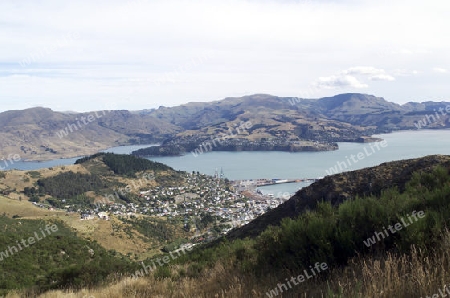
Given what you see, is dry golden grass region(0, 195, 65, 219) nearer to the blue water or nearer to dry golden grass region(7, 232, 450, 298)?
dry golden grass region(7, 232, 450, 298)

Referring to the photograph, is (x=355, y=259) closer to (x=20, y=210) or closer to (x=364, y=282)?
(x=364, y=282)

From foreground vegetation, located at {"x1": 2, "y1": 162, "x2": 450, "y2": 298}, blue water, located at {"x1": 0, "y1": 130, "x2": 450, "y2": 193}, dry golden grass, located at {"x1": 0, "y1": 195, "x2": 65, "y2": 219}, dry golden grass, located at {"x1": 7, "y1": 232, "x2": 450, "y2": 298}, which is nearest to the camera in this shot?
dry golden grass, located at {"x1": 7, "y1": 232, "x2": 450, "y2": 298}

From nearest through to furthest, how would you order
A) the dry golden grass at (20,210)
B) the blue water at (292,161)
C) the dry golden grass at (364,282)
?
the dry golden grass at (364,282) < the dry golden grass at (20,210) < the blue water at (292,161)

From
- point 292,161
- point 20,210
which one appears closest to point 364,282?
point 20,210

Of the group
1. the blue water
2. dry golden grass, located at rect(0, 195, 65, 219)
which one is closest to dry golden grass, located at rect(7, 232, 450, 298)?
dry golden grass, located at rect(0, 195, 65, 219)

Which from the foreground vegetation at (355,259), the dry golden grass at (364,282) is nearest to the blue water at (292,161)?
the foreground vegetation at (355,259)

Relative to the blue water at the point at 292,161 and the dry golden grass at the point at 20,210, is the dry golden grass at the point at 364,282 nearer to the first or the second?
the dry golden grass at the point at 20,210

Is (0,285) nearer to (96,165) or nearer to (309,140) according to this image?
(96,165)

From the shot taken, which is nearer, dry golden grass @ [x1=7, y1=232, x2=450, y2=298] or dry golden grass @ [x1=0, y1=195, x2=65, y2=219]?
dry golden grass @ [x1=7, y1=232, x2=450, y2=298]

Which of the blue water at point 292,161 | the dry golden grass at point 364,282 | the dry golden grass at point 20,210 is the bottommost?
the blue water at point 292,161

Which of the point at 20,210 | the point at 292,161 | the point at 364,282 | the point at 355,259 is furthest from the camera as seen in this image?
the point at 292,161

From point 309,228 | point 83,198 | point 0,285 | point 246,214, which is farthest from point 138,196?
point 309,228
